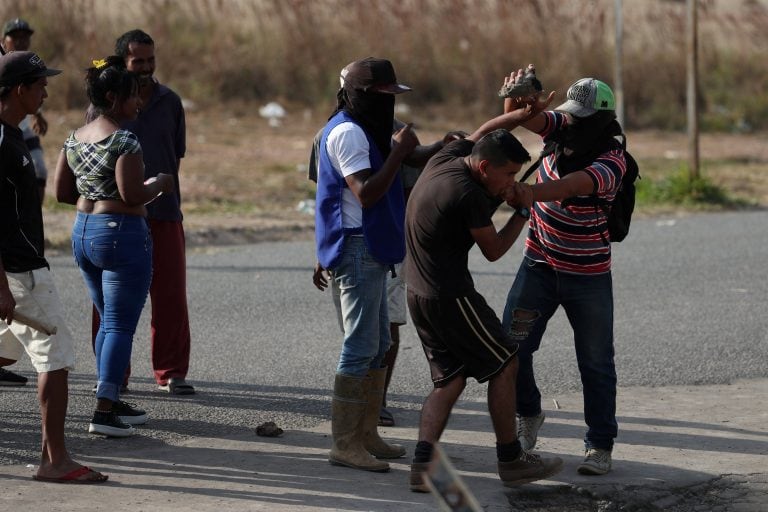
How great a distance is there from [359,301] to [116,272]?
4.16 feet

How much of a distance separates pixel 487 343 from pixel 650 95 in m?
18.2

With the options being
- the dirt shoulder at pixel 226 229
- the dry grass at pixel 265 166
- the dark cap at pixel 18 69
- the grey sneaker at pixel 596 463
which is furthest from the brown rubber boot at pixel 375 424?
the dry grass at pixel 265 166

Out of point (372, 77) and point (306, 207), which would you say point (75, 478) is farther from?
point (306, 207)

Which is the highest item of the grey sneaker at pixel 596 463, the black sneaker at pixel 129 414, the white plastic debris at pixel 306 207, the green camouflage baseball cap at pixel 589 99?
the green camouflage baseball cap at pixel 589 99

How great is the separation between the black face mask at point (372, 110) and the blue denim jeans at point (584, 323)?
875mm

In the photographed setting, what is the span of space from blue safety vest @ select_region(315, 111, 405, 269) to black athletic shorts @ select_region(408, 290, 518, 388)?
0.28m

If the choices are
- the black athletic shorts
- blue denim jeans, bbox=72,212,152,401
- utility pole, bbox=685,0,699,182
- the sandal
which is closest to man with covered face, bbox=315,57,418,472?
the black athletic shorts

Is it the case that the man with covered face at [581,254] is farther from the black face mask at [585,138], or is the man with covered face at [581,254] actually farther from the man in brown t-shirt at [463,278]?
A: the man in brown t-shirt at [463,278]

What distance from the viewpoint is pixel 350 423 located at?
5695 mm

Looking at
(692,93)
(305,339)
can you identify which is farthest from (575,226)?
(692,93)

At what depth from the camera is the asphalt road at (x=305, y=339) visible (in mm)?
6637

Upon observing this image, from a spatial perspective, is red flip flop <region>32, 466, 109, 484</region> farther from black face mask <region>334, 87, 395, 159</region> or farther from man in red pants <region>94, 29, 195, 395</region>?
black face mask <region>334, 87, 395, 159</region>

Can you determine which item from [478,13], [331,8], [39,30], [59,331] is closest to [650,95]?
[478,13]

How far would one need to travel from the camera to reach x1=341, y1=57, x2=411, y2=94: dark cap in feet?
18.0
